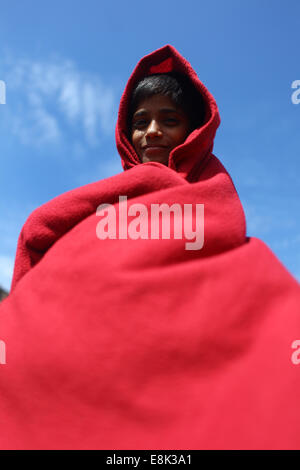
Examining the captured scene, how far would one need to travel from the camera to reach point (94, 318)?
80cm

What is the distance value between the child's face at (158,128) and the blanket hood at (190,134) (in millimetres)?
53

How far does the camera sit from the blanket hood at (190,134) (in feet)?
4.00

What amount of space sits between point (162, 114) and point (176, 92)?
0.11 meters

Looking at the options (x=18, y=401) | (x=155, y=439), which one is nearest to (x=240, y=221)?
(x=155, y=439)

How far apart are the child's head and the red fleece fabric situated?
1.35 ft

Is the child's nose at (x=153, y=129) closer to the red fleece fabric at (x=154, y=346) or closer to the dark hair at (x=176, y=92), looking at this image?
the dark hair at (x=176, y=92)

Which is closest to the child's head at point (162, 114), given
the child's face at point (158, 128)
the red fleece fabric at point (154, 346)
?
the child's face at point (158, 128)

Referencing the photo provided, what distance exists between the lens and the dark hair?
139cm

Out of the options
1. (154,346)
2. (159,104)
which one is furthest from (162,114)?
(154,346)

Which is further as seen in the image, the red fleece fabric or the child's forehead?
the child's forehead

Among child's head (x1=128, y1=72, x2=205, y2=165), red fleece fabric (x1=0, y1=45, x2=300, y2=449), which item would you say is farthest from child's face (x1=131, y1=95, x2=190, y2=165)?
red fleece fabric (x1=0, y1=45, x2=300, y2=449)

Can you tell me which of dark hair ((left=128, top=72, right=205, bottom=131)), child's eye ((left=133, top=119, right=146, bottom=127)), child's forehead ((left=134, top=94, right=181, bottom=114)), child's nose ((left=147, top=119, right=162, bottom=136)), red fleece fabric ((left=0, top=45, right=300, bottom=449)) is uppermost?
dark hair ((left=128, top=72, right=205, bottom=131))

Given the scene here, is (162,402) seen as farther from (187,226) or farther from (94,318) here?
(187,226)

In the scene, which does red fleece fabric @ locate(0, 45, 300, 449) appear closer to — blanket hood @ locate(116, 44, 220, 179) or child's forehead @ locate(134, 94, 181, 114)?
blanket hood @ locate(116, 44, 220, 179)
